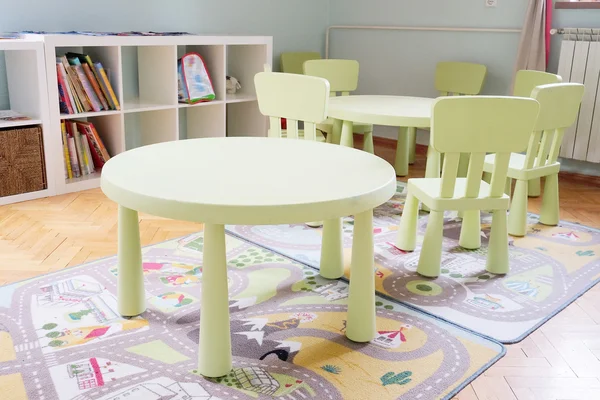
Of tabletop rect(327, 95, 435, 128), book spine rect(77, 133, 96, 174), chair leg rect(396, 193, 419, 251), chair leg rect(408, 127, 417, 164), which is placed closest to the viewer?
chair leg rect(396, 193, 419, 251)

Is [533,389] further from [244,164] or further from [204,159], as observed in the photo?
[204,159]

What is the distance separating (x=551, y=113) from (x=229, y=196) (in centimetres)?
187

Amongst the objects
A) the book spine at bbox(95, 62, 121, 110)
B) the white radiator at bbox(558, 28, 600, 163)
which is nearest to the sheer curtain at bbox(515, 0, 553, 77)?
the white radiator at bbox(558, 28, 600, 163)

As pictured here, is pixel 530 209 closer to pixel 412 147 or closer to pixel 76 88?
pixel 412 147

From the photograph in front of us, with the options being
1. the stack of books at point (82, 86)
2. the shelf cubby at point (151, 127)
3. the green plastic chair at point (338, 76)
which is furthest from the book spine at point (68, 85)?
the green plastic chair at point (338, 76)

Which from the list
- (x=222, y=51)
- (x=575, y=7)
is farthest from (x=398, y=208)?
(x=575, y=7)

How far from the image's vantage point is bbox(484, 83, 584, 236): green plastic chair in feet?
8.77

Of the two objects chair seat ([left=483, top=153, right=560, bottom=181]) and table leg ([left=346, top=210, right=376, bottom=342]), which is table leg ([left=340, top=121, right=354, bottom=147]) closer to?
chair seat ([left=483, top=153, right=560, bottom=181])

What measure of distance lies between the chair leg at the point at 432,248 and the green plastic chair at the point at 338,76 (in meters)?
1.39

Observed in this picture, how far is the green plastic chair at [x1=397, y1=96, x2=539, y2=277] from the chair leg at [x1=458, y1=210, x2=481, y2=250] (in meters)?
0.19

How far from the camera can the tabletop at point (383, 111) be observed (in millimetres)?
2785

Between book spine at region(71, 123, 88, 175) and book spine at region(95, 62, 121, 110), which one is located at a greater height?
book spine at region(95, 62, 121, 110)

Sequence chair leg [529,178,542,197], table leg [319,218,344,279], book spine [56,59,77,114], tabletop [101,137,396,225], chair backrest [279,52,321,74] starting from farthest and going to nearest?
chair backrest [279,52,321,74]
chair leg [529,178,542,197]
book spine [56,59,77,114]
table leg [319,218,344,279]
tabletop [101,137,396,225]

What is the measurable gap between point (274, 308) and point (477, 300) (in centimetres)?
74
